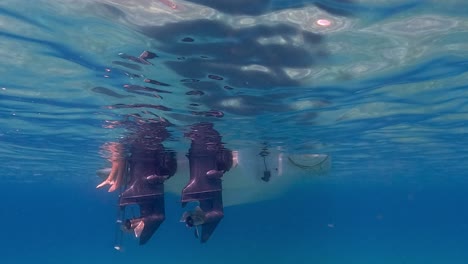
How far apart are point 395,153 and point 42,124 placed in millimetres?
21260

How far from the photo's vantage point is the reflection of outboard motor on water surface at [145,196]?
10.2 meters

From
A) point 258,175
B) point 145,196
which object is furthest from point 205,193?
point 258,175

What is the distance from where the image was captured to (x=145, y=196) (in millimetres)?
10758

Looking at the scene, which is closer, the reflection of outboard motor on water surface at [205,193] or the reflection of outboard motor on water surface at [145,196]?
the reflection of outboard motor on water surface at [205,193]

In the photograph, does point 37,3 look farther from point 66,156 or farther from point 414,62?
point 66,156

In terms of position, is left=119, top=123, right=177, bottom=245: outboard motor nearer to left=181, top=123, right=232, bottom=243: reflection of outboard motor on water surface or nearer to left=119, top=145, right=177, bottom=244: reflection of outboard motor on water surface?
left=119, top=145, right=177, bottom=244: reflection of outboard motor on water surface

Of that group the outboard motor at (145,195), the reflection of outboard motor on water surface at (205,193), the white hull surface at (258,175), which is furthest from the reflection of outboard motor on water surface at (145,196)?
the white hull surface at (258,175)

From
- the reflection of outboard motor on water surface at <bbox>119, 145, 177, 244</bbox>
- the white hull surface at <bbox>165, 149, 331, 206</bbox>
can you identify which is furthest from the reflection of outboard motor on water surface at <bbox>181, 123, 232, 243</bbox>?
the white hull surface at <bbox>165, 149, 331, 206</bbox>

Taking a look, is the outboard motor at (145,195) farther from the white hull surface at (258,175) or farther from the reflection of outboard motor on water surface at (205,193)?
the white hull surface at (258,175)

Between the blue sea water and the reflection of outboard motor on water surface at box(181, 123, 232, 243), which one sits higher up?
the blue sea water

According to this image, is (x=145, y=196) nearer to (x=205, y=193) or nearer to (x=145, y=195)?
(x=145, y=195)

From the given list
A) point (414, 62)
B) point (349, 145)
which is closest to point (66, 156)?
point (349, 145)

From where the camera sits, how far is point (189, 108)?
1290 cm

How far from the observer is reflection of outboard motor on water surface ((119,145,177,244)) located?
33.6 feet
